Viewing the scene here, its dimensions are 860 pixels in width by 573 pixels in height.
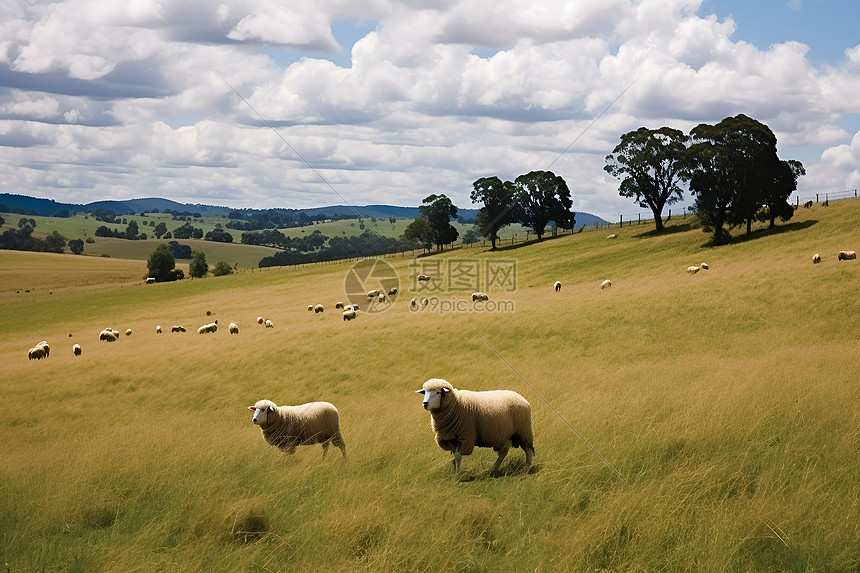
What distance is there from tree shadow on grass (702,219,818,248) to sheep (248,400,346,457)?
179ft

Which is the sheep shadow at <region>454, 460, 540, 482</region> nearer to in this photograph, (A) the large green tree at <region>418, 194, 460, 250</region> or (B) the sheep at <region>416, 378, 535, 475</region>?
(B) the sheep at <region>416, 378, 535, 475</region>

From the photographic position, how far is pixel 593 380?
768 inches

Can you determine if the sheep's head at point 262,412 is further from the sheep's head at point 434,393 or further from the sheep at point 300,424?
the sheep's head at point 434,393

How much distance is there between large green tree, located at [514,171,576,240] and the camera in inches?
3898

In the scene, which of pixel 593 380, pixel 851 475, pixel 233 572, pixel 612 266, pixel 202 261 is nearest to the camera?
pixel 233 572

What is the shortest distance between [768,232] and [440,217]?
5984 centimetres

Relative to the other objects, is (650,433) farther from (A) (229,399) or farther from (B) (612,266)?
(B) (612,266)

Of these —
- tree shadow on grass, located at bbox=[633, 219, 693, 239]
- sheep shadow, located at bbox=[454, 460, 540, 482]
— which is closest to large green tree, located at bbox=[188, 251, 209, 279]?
tree shadow on grass, located at bbox=[633, 219, 693, 239]

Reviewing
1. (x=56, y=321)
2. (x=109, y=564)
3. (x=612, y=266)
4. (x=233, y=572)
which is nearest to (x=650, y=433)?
(x=233, y=572)

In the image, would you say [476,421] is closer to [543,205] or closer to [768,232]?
[768,232]

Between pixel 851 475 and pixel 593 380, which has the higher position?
pixel 851 475

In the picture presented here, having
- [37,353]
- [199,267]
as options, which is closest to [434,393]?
[37,353]

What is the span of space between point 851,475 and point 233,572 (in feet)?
23.5

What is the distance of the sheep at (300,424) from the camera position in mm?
12992
